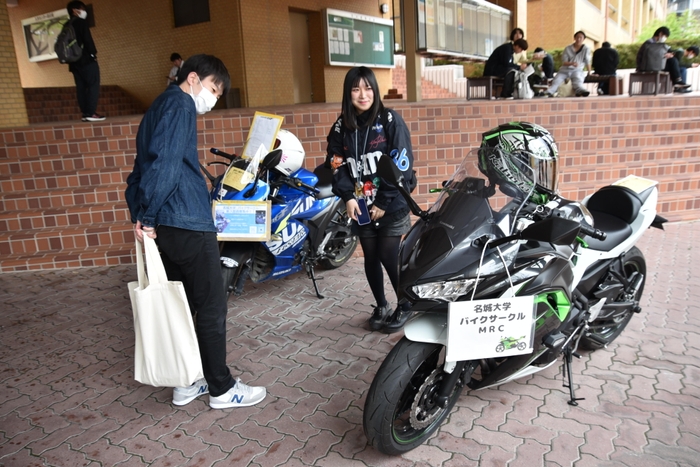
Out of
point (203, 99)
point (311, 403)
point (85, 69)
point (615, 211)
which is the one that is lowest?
point (311, 403)

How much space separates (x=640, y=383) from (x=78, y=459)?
115 inches

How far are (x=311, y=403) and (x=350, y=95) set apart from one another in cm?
178

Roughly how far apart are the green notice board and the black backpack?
6.76m

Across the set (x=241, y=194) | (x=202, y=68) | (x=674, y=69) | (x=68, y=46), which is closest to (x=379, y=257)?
(x=241, y=194)

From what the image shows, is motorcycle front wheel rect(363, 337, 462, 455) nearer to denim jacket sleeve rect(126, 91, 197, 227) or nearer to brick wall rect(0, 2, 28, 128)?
denim jacket sleeve rect(126, 91, 197, 227)

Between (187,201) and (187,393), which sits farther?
(187,393)

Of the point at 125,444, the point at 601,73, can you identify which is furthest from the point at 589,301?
the point at 601,73

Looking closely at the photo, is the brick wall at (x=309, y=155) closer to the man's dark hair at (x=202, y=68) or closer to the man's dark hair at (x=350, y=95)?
the man's dark hair at (x=350, y=95)

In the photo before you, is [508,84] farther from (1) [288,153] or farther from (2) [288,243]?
(2) [288,243]

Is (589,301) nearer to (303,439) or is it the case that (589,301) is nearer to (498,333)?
(498,333)

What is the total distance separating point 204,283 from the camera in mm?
2562

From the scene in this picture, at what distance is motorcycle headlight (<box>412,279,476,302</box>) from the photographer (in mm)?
2143

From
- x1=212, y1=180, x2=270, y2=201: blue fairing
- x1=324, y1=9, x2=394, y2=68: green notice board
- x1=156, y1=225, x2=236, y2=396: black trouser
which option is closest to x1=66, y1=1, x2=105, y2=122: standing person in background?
x1=212, y1=180, x2=270, y2=201: blue fairing

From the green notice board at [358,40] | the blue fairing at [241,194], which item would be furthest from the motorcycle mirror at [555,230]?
the green notice board at [358,40]
